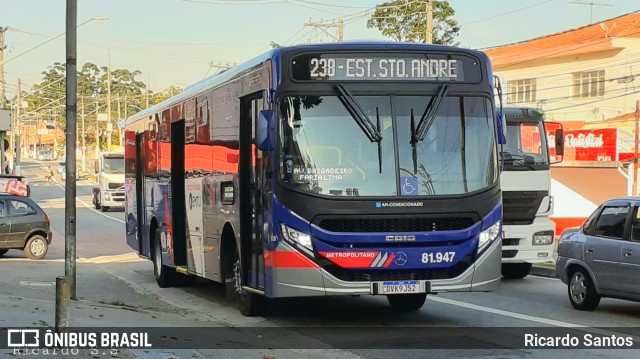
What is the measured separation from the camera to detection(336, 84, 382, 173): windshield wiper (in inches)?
404

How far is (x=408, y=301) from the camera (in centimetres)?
1264

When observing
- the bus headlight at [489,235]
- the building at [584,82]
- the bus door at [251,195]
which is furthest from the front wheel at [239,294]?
the building at [584,82]

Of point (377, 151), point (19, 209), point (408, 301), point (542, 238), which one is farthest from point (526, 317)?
point (19, 209)

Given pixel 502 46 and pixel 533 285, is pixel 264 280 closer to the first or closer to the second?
pixel 533 285

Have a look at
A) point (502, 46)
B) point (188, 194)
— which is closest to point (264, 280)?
point (188, 194)

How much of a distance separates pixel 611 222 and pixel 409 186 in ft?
11.9

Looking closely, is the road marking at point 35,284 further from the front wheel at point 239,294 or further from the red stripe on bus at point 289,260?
the red stripe on bus at point 289,260

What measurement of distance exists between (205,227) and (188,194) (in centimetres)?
136

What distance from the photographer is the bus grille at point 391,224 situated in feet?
33.1

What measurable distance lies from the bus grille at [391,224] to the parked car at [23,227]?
1604 cm

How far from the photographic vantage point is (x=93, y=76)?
13425 centimetres

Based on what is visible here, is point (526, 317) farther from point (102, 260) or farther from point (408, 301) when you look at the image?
point (102, 260)

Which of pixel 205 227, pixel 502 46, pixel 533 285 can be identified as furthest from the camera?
pixel 502 46

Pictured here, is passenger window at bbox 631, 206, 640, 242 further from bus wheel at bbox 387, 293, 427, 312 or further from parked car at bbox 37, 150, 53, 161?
parked car at bbox 37, 150, 53, 161
